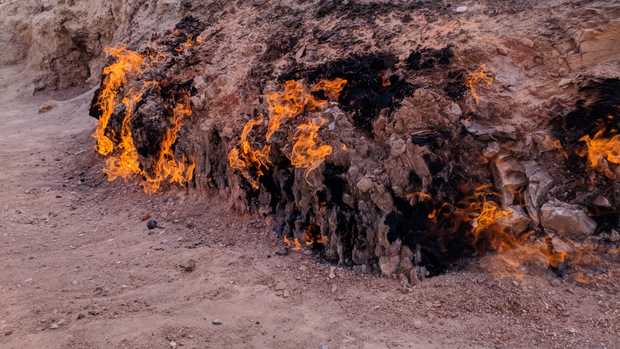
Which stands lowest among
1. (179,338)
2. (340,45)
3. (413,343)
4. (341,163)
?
(413,343)

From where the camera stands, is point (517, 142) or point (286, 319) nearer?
point (286, 319)

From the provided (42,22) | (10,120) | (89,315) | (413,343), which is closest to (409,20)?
(413,343)

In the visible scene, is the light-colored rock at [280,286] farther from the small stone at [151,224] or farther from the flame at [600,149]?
the flame at [600,149]

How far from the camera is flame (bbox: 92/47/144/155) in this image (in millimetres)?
6648

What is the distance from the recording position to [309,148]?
14.7 ft

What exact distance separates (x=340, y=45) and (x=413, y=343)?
12.1 ft

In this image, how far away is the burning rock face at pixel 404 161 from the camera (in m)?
3.44

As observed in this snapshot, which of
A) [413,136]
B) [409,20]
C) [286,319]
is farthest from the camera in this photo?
[409,20]

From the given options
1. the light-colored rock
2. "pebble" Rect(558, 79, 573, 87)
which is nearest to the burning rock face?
"pebble" Rect(558, 79, 573, 87)

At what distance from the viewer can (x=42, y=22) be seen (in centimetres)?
1121

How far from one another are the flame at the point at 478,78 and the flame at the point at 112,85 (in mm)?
5039

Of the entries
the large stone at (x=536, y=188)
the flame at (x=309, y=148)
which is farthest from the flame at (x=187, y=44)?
the large stone at (x=536, y=188)

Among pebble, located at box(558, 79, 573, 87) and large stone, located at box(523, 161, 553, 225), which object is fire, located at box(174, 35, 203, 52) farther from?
large stone, located at box(523, 161, 553, 225)

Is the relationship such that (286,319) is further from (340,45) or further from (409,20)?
(409,20)
